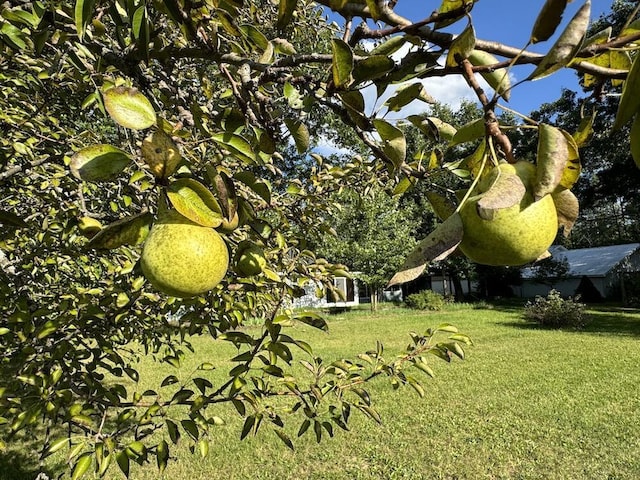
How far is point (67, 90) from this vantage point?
310 cm

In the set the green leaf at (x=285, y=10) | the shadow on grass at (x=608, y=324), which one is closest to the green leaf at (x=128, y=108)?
the green leaf at (x=285, y=10)

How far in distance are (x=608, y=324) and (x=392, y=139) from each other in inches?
645

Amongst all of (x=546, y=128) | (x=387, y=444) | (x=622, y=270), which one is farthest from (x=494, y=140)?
(x=622, y=270)

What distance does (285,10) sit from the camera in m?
0.97

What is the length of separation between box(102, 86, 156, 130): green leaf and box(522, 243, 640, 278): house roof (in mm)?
27388

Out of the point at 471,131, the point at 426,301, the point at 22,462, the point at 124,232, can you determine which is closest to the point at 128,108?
the point at 124,232

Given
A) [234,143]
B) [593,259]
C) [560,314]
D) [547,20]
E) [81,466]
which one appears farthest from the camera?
[593,259]

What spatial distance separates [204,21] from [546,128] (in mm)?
1023

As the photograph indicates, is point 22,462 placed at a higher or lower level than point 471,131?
lower

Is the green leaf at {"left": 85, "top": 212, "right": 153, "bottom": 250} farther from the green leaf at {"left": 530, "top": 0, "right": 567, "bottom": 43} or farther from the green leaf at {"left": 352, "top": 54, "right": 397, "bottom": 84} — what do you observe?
the green leaf at {"left": 530, "top": 0, "right": 567, "bottom": 43}

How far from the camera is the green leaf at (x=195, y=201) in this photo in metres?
0.82

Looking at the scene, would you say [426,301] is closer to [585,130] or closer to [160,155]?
[585,130]

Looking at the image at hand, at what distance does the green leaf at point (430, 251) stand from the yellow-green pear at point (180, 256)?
437 mm

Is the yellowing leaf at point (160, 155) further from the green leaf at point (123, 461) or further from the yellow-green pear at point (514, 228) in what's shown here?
the green leaf at point (123, 461)
